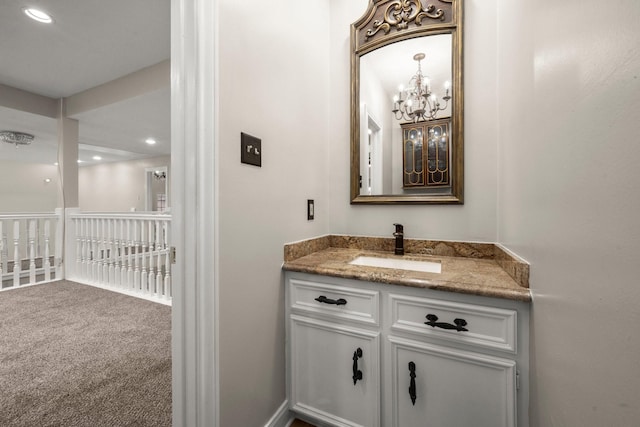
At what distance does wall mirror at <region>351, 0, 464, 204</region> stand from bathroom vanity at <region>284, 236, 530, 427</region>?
466mm

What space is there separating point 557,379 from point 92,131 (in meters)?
6.15

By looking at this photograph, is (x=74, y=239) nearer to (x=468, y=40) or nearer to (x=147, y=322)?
(x=147, y=322)

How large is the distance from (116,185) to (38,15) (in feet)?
20.8

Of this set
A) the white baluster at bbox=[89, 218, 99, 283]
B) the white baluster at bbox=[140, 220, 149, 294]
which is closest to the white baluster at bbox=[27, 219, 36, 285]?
the white baluster at bbox=[89, 218, 99, 283]

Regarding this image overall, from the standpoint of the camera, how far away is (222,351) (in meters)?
0.98

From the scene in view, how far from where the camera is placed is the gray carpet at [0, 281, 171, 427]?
1295 millimetres

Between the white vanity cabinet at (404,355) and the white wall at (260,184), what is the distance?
16 centimetres

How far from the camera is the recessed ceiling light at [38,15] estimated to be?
1.98 metres

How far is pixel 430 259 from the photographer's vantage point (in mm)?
1446

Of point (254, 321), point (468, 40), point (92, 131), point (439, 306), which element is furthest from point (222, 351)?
point (92, 131)

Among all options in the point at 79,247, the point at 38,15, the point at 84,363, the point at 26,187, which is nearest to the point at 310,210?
the point at 84,363

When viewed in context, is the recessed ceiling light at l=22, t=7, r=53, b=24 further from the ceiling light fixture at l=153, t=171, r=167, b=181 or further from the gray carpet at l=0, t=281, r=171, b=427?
the ceiling light fixture at l=153, t=171, r=167, b=181

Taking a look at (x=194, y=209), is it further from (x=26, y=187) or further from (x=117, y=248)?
(x=26, y=187)

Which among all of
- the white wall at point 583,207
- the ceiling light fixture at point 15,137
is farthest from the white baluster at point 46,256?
the white wall at point 583,207
